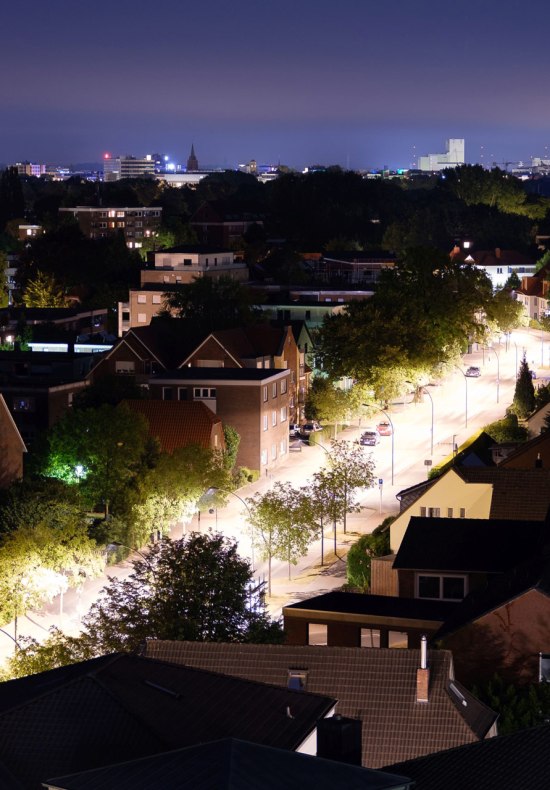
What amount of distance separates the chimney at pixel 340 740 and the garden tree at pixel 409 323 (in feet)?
206

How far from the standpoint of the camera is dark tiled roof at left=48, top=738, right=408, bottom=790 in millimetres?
15875

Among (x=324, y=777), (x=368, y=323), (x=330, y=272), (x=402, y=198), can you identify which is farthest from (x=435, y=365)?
(x=402, y=198)

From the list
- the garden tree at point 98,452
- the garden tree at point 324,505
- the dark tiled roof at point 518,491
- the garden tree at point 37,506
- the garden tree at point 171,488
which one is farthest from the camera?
the garden tree at point 98,452

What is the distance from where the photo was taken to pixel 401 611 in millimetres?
33906

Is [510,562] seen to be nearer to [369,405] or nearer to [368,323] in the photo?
[369,405]

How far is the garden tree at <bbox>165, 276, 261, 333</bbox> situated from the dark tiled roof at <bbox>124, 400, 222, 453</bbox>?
23099 millimetres

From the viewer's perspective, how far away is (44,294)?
380 feet

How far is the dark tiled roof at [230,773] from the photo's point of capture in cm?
1588

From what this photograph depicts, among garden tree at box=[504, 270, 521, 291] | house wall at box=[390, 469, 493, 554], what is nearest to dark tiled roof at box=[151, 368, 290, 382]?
house wall at box=[390, 469, 493, 554]

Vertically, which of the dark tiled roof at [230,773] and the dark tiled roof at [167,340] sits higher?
the dark tiled roof at [230,773]

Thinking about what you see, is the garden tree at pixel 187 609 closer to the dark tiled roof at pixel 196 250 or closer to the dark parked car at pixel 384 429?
the dark parked car at pixel 384 429

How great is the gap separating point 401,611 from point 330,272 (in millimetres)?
104082

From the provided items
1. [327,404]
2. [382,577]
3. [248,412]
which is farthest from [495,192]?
[382,577]

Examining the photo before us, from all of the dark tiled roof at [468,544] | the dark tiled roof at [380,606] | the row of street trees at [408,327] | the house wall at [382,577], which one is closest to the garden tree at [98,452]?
the house wall at [382,577]
